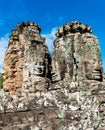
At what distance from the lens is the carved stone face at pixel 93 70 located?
1323 centimetres

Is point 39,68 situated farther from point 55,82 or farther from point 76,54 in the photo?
point 76,54

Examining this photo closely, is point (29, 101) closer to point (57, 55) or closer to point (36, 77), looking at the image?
point (36, 77)

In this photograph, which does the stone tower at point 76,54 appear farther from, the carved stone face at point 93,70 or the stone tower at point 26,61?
the stone tower at point 26,61

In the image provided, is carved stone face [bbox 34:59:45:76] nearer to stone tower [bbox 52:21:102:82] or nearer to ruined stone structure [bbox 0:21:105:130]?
ruined stone structure [bbox 0:21:105:130]

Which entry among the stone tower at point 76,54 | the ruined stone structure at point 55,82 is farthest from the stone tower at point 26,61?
the stone tower at point 76,54

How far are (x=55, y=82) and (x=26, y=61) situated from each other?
4.94ft

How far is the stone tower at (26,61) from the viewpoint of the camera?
13867 millimetres

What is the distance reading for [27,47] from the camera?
14180 mm

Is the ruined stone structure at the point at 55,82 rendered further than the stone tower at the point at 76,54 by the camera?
No

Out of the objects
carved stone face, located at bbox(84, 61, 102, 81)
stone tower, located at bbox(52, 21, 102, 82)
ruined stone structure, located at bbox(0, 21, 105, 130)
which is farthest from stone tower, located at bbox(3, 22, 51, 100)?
carved stone face, located at bbox(84, 61, 102, 81)

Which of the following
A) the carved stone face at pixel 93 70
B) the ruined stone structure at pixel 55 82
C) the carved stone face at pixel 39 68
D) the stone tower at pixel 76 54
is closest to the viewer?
the ruined stone structure at pixel 55 82

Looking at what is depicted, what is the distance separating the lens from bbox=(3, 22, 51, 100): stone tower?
13.9 m

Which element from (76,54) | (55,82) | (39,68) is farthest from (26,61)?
(76,54)

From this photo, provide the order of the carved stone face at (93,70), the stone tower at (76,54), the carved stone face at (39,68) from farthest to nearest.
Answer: the carved stone face at (39,68) → the stone tower at (76,54) → the carved stone face at (93,70)
